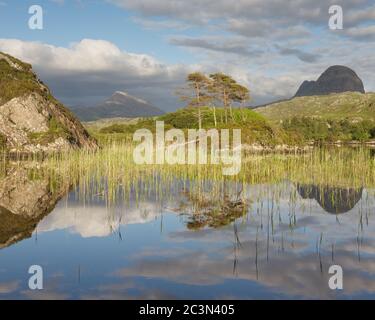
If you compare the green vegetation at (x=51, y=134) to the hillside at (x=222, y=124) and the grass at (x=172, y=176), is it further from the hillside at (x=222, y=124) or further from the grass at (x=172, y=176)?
the grass at (x=172, y=176)

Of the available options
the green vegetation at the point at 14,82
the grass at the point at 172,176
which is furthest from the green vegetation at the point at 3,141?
the grass at the point at 172,176

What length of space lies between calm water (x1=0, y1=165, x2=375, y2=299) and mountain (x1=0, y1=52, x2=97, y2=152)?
22.8 metres

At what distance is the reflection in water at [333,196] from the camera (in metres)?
13.3

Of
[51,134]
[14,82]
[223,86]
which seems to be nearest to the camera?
[51,134]

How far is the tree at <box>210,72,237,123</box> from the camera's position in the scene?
5244 centimetres

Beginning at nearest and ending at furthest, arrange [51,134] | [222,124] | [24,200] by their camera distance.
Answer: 1. [24,200]
2. [51,134]
3. [222,124]

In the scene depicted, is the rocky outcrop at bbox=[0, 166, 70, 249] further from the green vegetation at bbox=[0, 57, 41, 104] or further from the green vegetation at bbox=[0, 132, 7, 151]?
the green vegetation at bbox=[0, 57, 41, 104]

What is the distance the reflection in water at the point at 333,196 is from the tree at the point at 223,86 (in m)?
36.7

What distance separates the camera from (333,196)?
14945 mm

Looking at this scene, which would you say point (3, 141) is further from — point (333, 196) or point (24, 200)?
point (333, 196)

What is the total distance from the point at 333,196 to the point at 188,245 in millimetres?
7683

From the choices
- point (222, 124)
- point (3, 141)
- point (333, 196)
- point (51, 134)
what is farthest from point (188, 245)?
point (222, 124)
